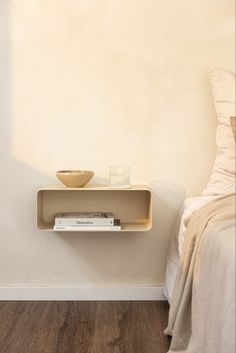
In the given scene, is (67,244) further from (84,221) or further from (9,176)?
(9,176)

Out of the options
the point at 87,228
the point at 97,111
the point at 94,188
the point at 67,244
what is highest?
the point at 97,111

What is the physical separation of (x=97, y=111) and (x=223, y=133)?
58cm

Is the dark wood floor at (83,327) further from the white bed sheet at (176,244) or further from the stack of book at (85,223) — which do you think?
the stack of book at (85,223)

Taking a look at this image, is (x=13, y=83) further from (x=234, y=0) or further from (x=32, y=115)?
(x=234, y=0)

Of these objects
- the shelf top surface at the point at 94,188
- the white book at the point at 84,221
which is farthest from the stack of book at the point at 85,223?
the shelf top surface at the point at 94,188

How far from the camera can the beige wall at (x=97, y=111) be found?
195 centimetres

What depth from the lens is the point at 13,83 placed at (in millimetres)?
1966

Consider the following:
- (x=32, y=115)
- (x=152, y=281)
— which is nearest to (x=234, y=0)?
(x=32, y=115)

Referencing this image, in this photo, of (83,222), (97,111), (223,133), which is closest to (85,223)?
(83,222)

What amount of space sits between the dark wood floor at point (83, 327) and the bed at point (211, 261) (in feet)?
0.35

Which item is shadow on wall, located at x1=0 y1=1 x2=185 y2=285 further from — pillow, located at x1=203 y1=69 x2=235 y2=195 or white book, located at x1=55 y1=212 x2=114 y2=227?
pillow, located at x1=203 y1=69 x2=235 y2=195

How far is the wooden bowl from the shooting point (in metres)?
1.83

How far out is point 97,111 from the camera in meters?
1.98

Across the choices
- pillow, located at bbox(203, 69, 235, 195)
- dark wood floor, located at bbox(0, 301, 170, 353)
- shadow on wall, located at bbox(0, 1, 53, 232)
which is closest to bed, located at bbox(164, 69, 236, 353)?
pillow, located at bbox(203, 69, 235, 195)
